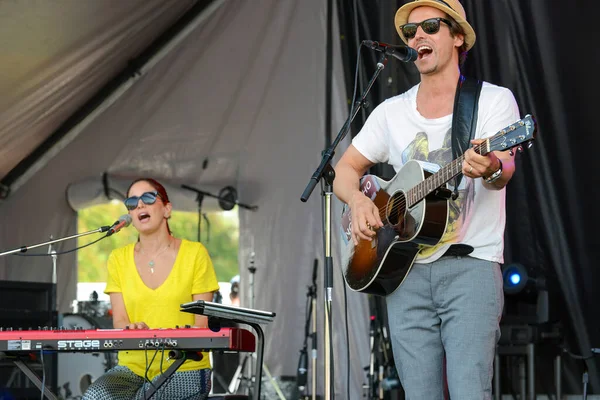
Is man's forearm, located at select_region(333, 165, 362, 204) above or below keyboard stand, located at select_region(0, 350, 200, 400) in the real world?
above

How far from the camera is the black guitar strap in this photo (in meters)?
3.11

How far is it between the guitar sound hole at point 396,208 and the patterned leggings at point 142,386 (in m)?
1.37

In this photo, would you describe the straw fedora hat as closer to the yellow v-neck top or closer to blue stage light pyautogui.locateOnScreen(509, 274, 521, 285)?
the yellow v-neck top

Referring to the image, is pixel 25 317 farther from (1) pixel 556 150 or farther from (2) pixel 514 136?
(2) pixel 514 136

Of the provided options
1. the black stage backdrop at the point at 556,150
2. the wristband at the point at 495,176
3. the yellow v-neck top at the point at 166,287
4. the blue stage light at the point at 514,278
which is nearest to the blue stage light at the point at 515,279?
the blue stage light at the point at 514,278

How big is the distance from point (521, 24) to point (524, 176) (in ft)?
3.25

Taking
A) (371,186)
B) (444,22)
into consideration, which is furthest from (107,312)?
(444,22)

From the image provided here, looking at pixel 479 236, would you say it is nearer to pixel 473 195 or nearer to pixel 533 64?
pixel 473 195

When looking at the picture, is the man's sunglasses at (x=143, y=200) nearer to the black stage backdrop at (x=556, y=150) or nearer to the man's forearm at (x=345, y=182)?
the man's forearm at (x=345, y=182)

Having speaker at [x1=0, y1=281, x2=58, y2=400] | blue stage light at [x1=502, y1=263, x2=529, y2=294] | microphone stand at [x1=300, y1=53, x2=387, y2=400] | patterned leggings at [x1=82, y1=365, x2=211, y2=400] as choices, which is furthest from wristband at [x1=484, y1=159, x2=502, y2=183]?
speaker at [x1=0, y1=281, x2=58, y2=400]

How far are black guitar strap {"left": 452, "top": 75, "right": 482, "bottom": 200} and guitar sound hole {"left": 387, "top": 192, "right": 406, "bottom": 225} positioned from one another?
27 centimetres

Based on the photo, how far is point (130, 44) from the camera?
25.8 ft

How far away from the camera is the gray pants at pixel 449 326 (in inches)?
117

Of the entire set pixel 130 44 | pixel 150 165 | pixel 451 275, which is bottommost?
pixel 451 275
